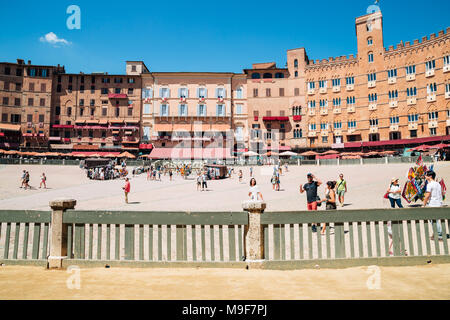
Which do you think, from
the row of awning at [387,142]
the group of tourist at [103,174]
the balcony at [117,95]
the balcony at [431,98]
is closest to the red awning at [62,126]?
the balcony at [117,95]

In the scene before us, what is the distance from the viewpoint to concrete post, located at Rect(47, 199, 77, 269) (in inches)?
187

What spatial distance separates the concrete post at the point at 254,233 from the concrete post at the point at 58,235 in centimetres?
302

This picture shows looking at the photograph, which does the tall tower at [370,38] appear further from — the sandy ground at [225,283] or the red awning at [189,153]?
the sandy ground at [225,283]

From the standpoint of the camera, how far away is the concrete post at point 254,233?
4594mm

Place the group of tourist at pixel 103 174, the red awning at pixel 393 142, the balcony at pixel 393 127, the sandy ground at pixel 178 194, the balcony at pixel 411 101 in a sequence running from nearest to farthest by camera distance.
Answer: the sandy ground at pixel 178 194
the group of tourist at pixel 103 174
the red awning at pixel 393 142
the balcony at pixel 411 101
the balcony at pixel 393 127

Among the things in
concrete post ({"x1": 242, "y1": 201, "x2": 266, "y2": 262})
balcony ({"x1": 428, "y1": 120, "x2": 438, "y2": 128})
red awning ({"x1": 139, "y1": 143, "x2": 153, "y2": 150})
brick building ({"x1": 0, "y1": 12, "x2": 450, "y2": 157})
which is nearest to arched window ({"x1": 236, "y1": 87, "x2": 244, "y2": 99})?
brick building ({"x1": 0, "y1": 12, "x2": 450, "y2": 157})

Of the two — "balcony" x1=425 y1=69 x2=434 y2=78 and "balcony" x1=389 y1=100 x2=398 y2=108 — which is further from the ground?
"balcony" x1=425 y1=69 x2=434 y2=78

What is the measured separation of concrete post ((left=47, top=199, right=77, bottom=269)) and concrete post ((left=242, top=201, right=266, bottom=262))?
3.02 m

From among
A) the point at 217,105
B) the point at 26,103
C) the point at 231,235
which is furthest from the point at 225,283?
the point at 26,103

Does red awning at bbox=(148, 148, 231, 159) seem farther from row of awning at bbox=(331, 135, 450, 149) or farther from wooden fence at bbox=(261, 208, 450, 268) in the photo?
wooden fence at bbox=(261, 208, 450, 268)

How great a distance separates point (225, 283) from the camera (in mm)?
3838
